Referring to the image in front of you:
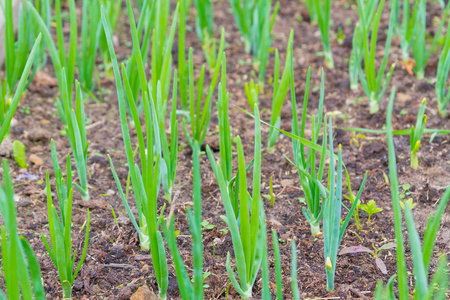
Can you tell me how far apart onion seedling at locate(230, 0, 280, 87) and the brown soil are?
0.35ft

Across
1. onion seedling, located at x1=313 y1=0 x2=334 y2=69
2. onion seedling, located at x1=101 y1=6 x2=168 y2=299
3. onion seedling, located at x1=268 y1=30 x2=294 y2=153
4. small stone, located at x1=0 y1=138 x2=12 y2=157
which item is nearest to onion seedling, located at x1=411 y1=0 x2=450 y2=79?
onion seedling, located at x1=313 y1=0 x2=334 y2=69

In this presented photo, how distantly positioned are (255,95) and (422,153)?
65 centimetres

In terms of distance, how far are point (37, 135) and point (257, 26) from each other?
1.07 meters

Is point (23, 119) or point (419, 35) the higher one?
point (419, 35)

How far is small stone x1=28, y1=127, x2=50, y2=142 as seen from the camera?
6.86 ft

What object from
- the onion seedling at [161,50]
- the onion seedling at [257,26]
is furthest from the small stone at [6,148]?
the onion seedling at [257,26]

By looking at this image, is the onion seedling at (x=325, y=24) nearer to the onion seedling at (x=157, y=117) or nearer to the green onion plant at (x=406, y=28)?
the green onion plant at (x=406, y=28)

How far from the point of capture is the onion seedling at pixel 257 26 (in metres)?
2.25

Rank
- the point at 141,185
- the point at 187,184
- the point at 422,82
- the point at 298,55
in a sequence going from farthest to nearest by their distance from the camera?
the point at 298,55, the point at 422,82, the point at 187,184, the point at 141,185

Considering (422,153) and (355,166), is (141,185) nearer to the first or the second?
(355,166)

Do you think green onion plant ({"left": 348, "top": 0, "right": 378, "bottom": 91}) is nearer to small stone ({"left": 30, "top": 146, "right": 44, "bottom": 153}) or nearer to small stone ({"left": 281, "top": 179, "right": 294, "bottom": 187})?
small stone ({"left": 281, "top": 179, "right": 294, "bottom": 187})

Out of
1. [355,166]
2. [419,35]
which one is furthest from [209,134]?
[419,35]

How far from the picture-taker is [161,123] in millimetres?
1519

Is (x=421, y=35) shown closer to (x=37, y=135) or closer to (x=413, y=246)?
(x=413, y=246)
